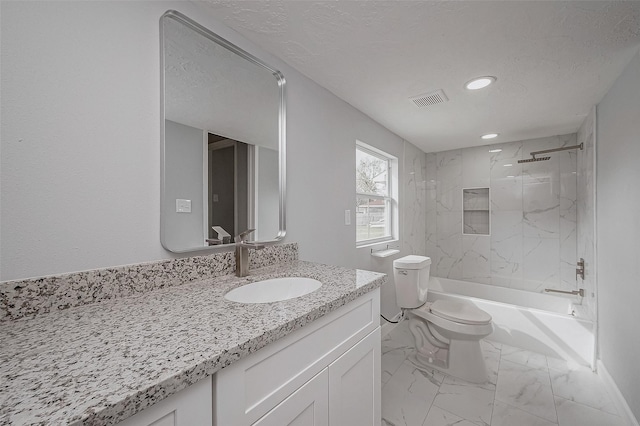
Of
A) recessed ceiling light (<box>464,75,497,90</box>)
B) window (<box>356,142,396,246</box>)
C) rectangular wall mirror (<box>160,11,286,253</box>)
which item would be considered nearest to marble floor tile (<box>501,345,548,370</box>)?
window (<box>356,142,396,246</box>)

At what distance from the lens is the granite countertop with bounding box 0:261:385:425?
398 millimetres

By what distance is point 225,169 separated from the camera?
1.24m

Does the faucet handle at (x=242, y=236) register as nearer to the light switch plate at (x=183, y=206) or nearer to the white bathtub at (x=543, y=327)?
the light switch plate at (x=183, y=206)

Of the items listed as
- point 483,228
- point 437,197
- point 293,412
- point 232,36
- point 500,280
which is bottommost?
point 500,280

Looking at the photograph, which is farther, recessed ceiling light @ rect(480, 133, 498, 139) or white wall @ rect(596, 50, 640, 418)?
recessed ceiling light @ rect(480, 133, 498, 139)

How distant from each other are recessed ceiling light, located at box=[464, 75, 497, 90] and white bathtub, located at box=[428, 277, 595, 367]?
2.05 meters

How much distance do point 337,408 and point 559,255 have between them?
3.35 metres

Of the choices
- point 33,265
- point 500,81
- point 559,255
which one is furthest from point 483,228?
point 33,265

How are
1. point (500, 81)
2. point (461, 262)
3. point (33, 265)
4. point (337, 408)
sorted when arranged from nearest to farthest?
point (33, 265) → point (337, 408) → point (500, 81) → point (461, 262)

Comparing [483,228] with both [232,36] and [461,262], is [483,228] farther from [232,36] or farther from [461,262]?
[232,36]

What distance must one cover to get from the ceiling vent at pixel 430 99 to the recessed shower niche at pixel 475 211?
1959mm

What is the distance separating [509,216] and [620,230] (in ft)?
5.46

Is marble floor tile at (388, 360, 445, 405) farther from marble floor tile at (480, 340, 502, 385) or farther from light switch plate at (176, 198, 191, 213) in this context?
light switch plate at (176, 198, 191, 213)

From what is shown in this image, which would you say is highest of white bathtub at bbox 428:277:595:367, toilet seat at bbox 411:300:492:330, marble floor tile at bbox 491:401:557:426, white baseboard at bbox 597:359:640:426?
toilet seat at bbox 411:300:492:330
